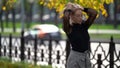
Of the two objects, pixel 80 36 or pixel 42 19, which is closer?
pixel 80 36

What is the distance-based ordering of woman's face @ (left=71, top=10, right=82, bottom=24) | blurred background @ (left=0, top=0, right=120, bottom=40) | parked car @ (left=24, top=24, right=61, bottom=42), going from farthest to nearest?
blurred background @ (left=0, top=0, right=120, bottom=40), parked car @ (left=24, top=24, right=61, bottom=42), woman's face @ (left=71, top=10, right=82, bottom=24)

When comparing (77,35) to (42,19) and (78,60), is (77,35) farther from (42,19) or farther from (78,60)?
(42,19)

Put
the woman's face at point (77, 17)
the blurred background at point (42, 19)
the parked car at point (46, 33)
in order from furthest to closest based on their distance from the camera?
the blurred background at point (42, 19) < the parked car at point (46, 33) < the woman's face at point (77, 17)

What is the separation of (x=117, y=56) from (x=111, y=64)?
239mm

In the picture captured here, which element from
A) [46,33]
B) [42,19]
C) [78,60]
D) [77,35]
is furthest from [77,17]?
[42,19]

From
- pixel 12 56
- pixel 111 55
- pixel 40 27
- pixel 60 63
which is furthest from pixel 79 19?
pixel 40 27

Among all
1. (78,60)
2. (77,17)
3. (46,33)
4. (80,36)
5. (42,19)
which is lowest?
(42,19)

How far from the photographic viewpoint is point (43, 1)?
37.6ft

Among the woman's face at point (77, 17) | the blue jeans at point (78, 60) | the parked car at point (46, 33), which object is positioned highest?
the woman's face at point (77, 17)

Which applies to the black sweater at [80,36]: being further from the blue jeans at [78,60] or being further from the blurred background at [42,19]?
the blurred background at [42,19]

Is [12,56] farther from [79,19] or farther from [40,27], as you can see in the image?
[40,27]

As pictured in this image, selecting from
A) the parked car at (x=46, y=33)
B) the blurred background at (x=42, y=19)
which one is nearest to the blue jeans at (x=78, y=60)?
the parked car at (x=46, y=33)

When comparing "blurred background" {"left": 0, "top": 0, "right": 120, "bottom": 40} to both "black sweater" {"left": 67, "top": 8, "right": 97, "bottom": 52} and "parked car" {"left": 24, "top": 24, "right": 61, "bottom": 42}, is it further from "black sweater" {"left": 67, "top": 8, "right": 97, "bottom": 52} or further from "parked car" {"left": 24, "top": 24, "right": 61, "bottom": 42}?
"black sweater" {"left": 67, "top": 8, "right": 97, "bottom": 52}

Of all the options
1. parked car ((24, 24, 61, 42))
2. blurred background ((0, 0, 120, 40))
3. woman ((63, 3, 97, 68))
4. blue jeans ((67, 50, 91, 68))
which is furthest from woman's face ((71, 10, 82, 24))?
blurred background ((0, 0, 120, 40))
